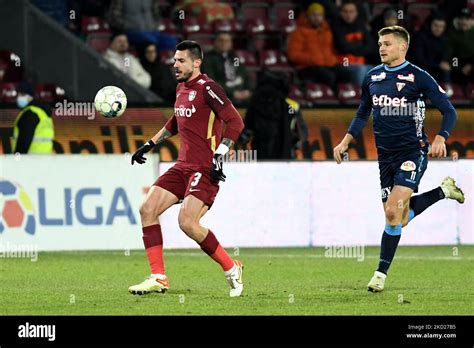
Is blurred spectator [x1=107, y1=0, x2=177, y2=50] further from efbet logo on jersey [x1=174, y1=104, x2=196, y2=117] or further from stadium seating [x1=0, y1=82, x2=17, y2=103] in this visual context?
efbet logo on jersey [x1=174, y1=104, x2=196, y2=117]

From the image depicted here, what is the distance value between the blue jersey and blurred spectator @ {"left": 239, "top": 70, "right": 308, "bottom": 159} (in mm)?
5961

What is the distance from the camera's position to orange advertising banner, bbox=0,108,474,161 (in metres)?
17.4

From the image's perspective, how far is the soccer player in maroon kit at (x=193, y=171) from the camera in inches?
448

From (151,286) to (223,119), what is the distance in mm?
1491

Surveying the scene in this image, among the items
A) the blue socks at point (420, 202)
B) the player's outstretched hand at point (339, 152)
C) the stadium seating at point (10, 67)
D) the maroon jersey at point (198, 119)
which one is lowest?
the blue socks at point (420, 202)

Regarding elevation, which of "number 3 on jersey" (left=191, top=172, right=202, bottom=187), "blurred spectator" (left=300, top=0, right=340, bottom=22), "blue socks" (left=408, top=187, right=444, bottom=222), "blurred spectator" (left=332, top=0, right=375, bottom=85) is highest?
"blurred spectator" (left=300, top=0, right=340, bottom=22)

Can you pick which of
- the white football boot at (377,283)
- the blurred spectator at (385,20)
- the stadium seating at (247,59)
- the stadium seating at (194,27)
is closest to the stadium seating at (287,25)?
the stadium seating at (247,59)

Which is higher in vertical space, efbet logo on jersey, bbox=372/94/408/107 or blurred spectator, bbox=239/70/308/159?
efbet logo on jersey, bbox=372/94/408/107

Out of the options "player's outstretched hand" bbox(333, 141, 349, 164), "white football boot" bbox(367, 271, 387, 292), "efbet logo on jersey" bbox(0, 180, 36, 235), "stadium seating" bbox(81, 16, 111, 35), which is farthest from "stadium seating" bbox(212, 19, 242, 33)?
"white football boot" bbox(367, 271, 387, 292)

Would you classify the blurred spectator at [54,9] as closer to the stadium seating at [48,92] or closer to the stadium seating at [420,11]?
the stadium seating at [48,92]

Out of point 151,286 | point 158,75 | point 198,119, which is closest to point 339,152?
point 198,119

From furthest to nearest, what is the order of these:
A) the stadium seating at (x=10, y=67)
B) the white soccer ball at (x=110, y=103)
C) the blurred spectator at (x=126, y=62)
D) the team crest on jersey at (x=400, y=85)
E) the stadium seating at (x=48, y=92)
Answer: the blurred spectator at (x=126, y=62) < the stadium seating at (x=10, y=67) < the stadium seating at (x=48, y=92) < the white soccer ball at (x=110, y=103) < the team crest on jersey at (x=400, y=85)

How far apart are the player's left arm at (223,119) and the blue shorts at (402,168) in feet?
4.45
